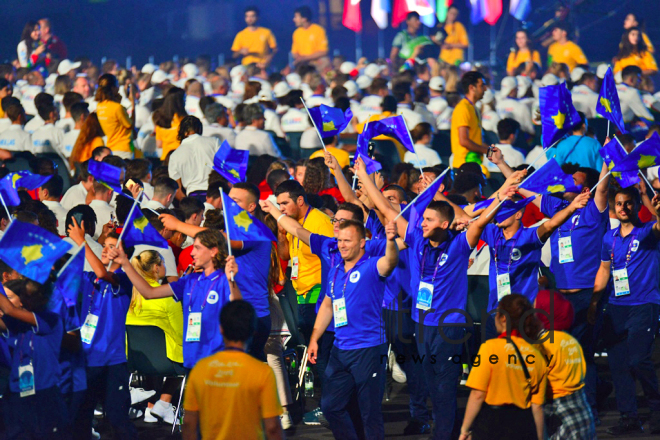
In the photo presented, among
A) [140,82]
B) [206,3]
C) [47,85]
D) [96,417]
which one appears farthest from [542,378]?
[206,3]

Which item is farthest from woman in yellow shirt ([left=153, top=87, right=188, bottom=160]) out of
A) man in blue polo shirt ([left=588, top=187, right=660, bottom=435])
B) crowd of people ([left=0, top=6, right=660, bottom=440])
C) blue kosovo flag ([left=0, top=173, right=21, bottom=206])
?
man in blue polo shirt ([left=588, top=187, right=660, bottom=435])

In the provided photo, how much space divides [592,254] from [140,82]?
1086 centimetres

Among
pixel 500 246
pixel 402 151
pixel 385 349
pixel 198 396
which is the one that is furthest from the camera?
pixel 402 151

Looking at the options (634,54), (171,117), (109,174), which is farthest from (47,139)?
(634,54)

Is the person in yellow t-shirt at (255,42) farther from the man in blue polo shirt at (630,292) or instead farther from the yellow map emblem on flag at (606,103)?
the man in blue polo shirt at (630,292)

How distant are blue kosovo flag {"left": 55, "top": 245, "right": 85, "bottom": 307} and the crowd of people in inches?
2.6

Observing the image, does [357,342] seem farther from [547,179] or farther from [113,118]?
[113,118]

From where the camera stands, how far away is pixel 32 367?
18.4 ft

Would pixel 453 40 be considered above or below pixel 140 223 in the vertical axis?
above

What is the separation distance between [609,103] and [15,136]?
24.2 feet

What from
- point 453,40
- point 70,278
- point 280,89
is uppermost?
point 453,40

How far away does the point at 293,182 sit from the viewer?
7.62 meters

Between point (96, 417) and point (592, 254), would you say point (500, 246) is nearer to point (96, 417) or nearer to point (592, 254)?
point (592, 254)

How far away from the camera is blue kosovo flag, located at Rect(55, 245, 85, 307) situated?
5.74 meters
